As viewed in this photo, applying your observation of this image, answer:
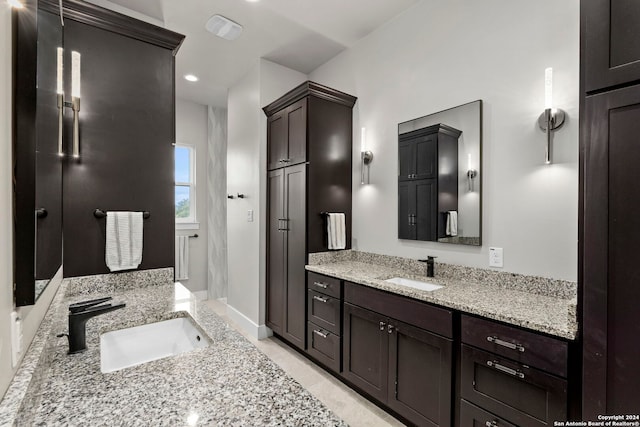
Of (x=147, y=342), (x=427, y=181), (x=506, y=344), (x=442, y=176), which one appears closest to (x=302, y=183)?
(x=427, y=181)

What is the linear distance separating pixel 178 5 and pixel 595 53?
277cm

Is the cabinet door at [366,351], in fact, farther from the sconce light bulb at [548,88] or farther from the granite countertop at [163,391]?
the sconce light bulb at [548,88]

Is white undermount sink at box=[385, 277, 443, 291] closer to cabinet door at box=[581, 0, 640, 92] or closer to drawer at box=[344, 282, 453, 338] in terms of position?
drawer at box=[344, 282, 453, 338]

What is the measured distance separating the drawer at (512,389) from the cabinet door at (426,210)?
973 millimetres

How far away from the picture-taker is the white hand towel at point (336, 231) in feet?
9.32

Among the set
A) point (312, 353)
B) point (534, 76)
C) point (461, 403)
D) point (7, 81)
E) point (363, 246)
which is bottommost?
point (312, 353)

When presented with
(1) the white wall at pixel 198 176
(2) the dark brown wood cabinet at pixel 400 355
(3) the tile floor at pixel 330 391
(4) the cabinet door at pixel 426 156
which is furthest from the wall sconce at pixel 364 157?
(1) the white wall at pixel 198 176

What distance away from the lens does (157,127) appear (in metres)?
1.92

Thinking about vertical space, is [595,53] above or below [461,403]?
above

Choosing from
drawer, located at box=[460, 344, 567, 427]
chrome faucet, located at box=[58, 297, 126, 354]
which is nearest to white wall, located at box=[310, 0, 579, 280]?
drawer, located at box=[460, 344, 567, 427]

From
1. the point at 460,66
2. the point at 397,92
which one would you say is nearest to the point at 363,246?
the point at 397,92

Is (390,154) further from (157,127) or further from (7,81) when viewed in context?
(7,81)

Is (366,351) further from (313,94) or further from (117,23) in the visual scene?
(117,23)

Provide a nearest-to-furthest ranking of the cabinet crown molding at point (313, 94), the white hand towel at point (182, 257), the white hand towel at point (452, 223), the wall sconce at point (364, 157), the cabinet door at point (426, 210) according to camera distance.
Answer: the white hand towel at point (452, 223)
the cabinet door at point (426, 210)
the cabinet crown molding at point (313, 94)
the wall sconce at point (364, 157)
the white hand towel at point (182, 257)
